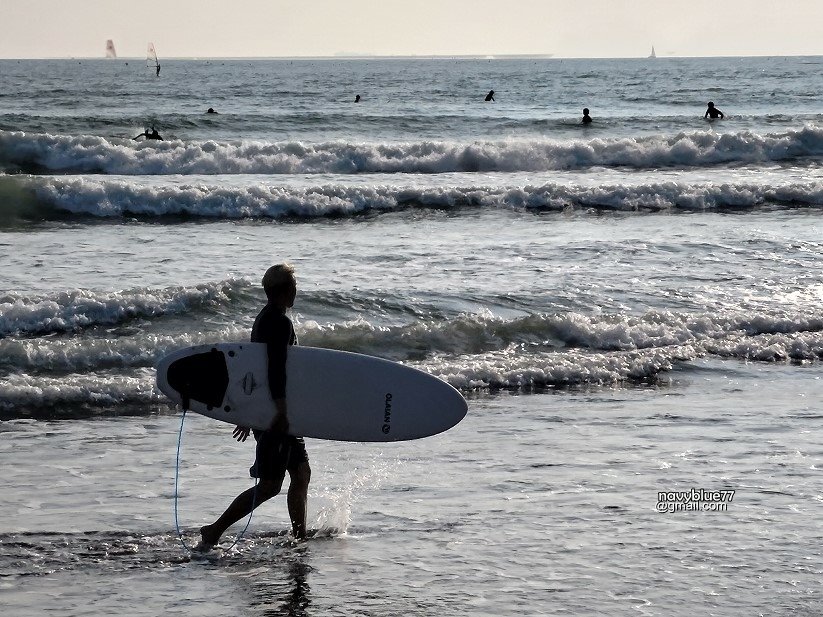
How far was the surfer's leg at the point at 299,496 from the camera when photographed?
606cm

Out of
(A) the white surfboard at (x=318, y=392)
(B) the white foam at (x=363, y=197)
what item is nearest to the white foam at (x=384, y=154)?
(B) the white foam at (x=363, y=197)

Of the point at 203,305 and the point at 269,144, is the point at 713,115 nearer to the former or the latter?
the point at 269,144

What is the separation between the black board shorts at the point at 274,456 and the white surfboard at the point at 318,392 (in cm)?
14

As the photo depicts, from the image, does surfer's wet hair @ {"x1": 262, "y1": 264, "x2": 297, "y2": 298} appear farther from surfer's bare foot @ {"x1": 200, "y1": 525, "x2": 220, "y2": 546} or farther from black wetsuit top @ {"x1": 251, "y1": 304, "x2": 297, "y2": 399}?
surfer's bare foot @ {"x1": 200, "y1": 525, "x2": 220, "y2": 546}

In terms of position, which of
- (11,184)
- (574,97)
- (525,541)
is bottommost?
(525,541)

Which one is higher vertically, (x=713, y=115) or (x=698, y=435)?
(x=713, y=115)

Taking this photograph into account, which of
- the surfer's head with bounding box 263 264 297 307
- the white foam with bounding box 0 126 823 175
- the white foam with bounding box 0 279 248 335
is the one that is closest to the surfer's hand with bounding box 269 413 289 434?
the surfer's head with bounding box 263 264 297 307

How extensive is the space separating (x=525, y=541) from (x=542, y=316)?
19.7 ft

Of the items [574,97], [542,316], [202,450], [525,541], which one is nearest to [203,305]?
[542,316]

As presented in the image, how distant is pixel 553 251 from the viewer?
16.8 meters

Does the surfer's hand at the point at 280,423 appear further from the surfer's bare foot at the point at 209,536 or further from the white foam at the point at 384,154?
the white foam at the point at 384,154

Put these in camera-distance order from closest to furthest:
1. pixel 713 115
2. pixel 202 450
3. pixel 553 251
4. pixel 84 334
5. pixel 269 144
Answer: pixel 202 450
pixel 84 334
pixel 553 251
pixel 269 144
pixel 713 115

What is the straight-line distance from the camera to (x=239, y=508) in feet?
19.5

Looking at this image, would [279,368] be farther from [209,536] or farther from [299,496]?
[209,536]
